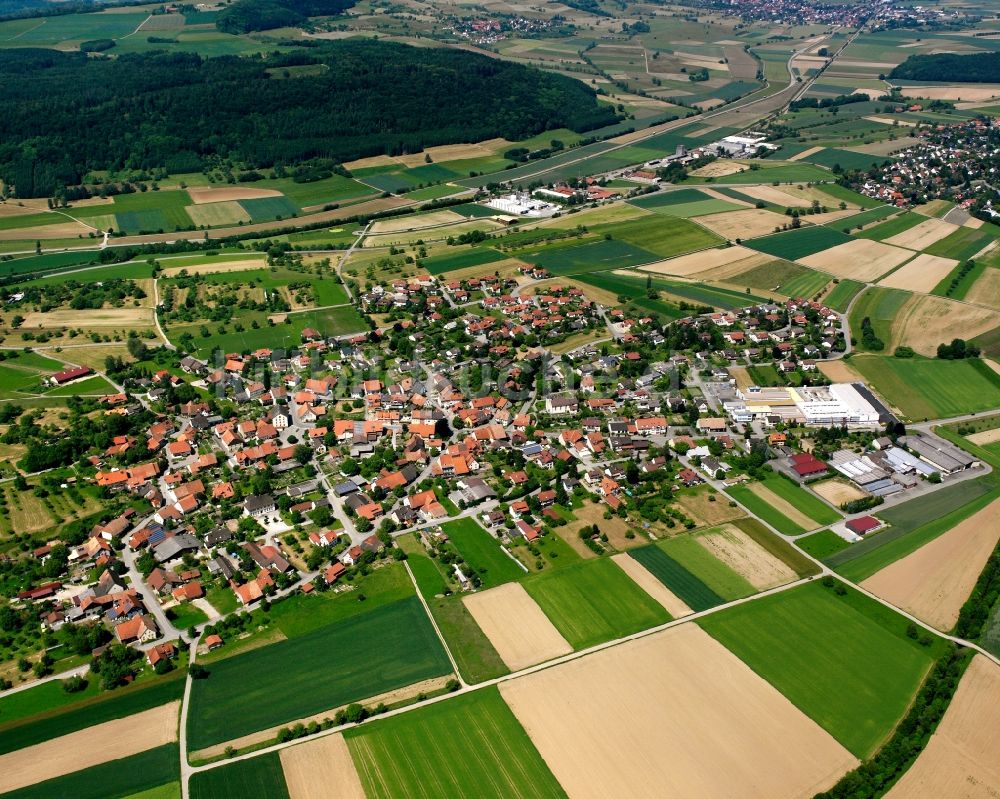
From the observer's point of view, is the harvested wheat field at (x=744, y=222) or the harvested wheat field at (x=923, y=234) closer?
the harvested wheat field at (x=923, y=234)

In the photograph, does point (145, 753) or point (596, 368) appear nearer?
Answer: point (145, 753)

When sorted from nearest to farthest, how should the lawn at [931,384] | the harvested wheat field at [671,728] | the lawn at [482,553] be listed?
the harvested wheat field at [671,728]
the lawn at [482,553]
the lawn at [931,384]

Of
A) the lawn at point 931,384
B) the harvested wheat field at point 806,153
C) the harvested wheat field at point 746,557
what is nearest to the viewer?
the harvested wheat field at point 746,557

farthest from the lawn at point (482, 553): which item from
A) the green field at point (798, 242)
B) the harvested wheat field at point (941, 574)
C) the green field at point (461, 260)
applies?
the green field at point (798, 242)

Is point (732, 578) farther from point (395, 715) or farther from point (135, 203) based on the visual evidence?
point (135, 203)

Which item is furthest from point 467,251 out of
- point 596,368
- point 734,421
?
point 734,421

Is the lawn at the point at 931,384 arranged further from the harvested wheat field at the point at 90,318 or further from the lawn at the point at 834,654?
the harvested wheat field at the point at 90,318
